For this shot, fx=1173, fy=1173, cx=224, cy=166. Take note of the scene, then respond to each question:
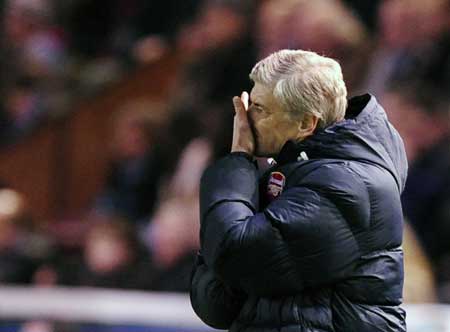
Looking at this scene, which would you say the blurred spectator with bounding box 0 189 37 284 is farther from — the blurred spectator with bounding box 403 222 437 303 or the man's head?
the man's head

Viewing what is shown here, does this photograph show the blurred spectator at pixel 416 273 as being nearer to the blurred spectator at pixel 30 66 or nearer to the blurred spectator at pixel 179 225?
the blurred spectator at pixel 179 225

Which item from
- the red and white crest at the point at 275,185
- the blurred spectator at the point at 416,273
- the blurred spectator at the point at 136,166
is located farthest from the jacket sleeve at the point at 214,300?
the blurred spectator at the point at 136,166

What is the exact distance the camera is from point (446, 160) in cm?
451

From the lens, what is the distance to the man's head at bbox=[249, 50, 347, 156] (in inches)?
82.5

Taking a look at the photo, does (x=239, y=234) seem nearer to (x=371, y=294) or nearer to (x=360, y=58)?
(x=371, y=294)

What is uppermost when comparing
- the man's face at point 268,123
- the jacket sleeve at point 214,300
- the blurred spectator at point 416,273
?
the man's face at point 268,123

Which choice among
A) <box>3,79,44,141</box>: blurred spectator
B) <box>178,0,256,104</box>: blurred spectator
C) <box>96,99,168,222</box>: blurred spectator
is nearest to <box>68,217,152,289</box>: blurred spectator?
<box>96,99,168,222</box>: blurred spectator

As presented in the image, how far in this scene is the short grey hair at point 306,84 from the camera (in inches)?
82.4

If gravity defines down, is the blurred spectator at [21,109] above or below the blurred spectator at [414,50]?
below

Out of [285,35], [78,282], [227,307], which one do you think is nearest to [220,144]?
[285,35]

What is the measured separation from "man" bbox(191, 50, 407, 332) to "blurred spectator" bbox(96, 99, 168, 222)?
404 centimetres

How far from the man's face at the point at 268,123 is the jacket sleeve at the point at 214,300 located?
0.25 m

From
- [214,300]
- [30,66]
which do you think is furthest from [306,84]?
[30,66]

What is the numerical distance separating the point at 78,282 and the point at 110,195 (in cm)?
62
